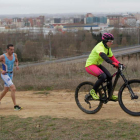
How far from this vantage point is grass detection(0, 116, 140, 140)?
4.32 m

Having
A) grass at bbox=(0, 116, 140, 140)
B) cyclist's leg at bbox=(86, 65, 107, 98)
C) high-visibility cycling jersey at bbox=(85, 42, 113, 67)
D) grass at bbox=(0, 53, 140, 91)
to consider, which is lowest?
grass at bbox=(0, 53, 140, 91)

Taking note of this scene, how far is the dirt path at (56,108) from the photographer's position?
5622 millimetres

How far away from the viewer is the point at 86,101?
5.93 meters

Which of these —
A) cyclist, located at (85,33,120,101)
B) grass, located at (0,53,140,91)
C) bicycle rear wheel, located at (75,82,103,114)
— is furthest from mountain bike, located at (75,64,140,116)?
grass, located at (0,53,140,91)

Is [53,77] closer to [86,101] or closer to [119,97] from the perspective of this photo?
[86,101]

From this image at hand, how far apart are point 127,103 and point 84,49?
4409cm

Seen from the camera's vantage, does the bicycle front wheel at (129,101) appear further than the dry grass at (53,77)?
No

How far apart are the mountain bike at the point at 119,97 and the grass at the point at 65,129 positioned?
0.56 meters

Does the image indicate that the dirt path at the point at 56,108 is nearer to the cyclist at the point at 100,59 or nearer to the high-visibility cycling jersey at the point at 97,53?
the cyclist at the point at 100,59

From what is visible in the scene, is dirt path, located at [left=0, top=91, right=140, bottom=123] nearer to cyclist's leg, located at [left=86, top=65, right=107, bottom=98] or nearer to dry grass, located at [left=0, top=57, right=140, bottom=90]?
cyclist's leg, located at [left=86, top=65, right=107, bottom=98]

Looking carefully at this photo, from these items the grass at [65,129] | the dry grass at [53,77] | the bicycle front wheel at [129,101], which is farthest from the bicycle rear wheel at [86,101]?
the dry grass at [53,77]

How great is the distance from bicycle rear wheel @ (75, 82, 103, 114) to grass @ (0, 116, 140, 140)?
0.68 meters

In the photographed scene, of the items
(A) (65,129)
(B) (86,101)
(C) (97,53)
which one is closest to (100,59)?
(C) (97,53)

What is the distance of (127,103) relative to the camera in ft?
18.2
